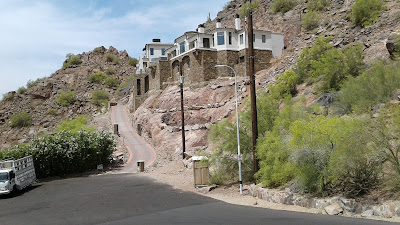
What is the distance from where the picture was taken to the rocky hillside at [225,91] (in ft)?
122

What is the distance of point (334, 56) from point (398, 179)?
21.4 m

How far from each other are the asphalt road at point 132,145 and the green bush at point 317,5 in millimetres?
40565

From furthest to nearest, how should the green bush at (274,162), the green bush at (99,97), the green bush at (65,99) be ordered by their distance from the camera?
the green bush at (99,97)
the green bush at (65,99)
the green bush at (274,162)

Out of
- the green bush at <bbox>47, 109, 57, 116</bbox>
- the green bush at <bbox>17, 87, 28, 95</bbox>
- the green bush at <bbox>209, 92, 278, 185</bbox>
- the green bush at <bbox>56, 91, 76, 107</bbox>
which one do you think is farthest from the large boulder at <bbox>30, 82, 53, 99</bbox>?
the green bush at <bbox>209, 92, 278, 185</bbox>

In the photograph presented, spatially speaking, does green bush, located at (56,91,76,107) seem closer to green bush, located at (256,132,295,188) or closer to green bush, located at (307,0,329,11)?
green bush, located at (307,0,329,11)

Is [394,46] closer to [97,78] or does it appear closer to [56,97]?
[56,97]

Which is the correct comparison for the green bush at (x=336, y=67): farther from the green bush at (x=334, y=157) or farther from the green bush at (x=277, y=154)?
the green bush at (x=334, y=157)

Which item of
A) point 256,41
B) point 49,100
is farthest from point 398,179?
point 49,100

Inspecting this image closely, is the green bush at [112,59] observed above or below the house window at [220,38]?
above

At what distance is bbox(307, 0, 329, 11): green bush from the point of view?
206ft

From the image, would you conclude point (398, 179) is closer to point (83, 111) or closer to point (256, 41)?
point (256, 41)

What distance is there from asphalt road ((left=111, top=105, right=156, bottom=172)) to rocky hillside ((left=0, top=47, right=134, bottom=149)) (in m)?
13.0

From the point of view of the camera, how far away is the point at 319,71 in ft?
107

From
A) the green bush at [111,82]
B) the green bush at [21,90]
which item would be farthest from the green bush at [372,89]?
the green bush at [21,90]
